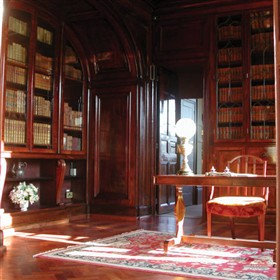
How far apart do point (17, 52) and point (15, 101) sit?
22.6 inches

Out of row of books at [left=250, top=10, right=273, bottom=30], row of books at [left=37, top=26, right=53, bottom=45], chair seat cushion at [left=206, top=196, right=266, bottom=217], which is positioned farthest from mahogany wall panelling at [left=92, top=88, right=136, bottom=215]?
chair seat cushion at [left=206, top=196, right=266, bottom=217]

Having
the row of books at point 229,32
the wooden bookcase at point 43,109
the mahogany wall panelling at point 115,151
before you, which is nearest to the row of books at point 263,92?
the row of books at point 229,32

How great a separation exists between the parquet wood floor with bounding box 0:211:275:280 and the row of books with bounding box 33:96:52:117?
1.40 metres

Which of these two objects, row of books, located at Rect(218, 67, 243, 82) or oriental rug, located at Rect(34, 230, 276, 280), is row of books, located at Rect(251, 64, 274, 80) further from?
oriental rug, located at Rect(34, 230, 276, 280)

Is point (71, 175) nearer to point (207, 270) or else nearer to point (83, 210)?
point (83, 210)

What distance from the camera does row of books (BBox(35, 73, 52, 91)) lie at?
5.55 meters

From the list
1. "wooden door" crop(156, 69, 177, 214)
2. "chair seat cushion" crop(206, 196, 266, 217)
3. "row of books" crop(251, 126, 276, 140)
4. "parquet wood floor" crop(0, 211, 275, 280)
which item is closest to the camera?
"parquet wood floor" crop(0, 211, 275, 280)

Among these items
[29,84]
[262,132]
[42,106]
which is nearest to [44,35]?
[29,84]

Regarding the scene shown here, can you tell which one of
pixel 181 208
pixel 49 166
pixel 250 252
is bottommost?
pixel 250 252

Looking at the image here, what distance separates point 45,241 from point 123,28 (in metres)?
3.16

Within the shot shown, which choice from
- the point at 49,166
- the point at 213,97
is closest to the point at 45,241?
the point at 49,166

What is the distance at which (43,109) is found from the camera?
564 cm

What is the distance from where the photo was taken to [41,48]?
5.68 m

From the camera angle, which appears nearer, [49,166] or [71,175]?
[49,166]
